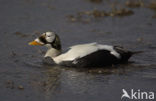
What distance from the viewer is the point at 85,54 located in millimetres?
8938

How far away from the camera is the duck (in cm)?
893

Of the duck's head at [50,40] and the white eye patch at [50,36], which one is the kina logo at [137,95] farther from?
the white eye patch at [50,36]

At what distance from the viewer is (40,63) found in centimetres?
931

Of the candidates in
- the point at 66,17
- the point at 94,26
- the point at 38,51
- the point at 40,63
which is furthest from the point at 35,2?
the point at 40,63

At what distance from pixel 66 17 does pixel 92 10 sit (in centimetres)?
100

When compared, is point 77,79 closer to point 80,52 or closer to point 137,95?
point 80,52

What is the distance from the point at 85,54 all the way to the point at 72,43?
1.53 meters

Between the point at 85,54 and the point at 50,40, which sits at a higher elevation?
the point at 50,40

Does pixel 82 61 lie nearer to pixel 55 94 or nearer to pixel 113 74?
pixel 113 74

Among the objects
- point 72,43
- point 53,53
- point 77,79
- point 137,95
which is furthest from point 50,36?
point 137,95

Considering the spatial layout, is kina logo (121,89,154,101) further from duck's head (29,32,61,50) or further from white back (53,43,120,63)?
duck's head (29,32,61,50)

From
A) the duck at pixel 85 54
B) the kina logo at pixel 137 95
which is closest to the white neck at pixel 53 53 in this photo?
the duck at pixel 85 54

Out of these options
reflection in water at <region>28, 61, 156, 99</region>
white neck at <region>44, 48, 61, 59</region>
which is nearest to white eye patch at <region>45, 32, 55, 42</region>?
white neck at <region>44, 48, 61, 59</region>

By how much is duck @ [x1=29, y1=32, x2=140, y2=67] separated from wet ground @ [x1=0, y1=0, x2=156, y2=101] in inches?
5.8
